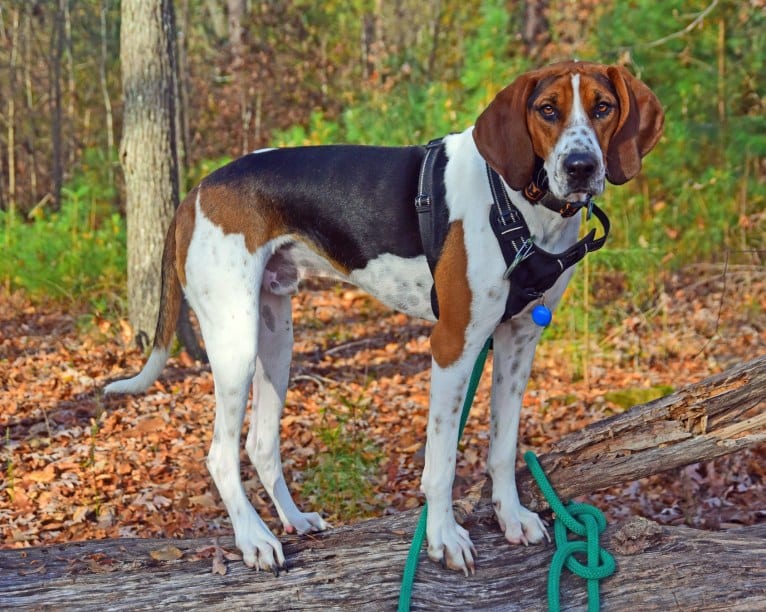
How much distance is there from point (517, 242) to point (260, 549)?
1.49 metres

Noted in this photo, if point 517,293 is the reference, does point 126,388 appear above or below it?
below

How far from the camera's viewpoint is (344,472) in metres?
4.78

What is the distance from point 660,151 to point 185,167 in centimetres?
556

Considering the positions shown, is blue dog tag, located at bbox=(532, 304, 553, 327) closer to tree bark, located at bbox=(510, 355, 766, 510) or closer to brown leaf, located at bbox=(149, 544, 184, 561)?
tree bark, located at bbox=(510, 355, 766, 510)

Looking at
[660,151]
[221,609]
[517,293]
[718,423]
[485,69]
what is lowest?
[221,609]

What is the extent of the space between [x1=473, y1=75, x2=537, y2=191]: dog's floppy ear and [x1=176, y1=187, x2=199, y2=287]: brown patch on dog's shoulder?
1.35m

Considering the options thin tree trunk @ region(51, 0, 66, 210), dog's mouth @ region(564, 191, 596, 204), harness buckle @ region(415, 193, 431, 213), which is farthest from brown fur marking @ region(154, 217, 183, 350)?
thin tree trunk @ region(51, 0, 66, 210)

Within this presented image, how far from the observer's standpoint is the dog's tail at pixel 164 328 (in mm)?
3766

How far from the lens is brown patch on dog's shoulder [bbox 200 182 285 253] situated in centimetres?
340

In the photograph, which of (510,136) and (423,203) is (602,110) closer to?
(510,136)

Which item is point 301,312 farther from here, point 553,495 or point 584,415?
point 553,495

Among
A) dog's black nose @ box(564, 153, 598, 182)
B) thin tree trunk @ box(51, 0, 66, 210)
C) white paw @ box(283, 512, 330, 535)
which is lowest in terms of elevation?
white paw @ box(283, 512, 330, 535)

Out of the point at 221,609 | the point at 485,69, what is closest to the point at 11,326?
the point at 485,69

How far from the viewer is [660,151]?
9383mm
